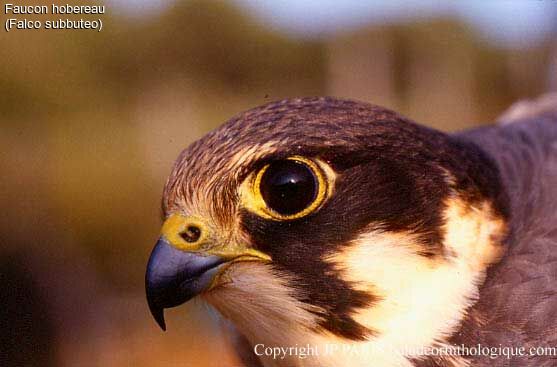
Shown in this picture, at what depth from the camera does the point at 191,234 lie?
5.63 feet

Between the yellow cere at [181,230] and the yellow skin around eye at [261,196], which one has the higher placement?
the yellow skin around eye at [261,196]

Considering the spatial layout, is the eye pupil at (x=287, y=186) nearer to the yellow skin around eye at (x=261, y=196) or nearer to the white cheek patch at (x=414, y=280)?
the yellow skin around eye at (x=261, y=196)

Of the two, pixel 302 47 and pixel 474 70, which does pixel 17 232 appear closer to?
pixel 302 47

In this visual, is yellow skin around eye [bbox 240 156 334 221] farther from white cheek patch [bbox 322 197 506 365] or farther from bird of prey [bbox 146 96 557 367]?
white cheek patch [bbox 322 197 506 365]

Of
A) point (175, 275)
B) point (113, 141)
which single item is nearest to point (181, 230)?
point (175, 275)

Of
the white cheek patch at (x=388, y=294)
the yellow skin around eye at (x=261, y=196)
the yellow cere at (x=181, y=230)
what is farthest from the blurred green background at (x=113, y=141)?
the yellow skin around eye at (x=261, y=196)

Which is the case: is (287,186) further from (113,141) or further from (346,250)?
(113,141)

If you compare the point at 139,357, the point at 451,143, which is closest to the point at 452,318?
the point at 451,143

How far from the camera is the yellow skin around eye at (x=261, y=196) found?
1651 mm

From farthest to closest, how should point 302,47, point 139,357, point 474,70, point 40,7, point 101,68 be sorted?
point 474,70 < point 302,47 < point 101,68 < point 139,357 < point 40,7

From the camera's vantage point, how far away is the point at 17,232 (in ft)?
21.3

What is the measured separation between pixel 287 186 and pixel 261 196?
0.28ft

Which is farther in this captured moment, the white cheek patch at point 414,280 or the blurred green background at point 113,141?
the blurred green background at point 113,141

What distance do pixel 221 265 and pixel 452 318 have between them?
0.71 m
